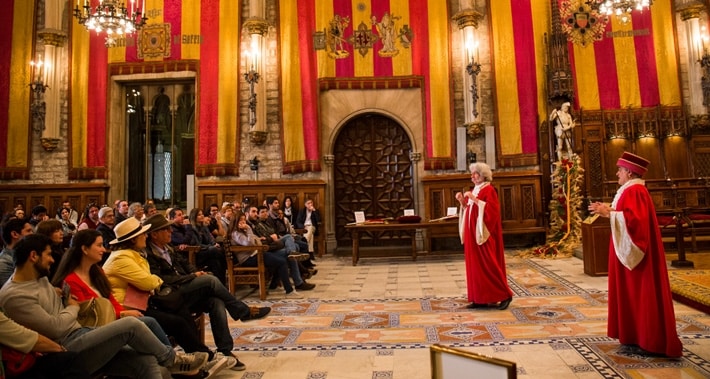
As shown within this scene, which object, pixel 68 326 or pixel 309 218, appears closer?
pixel 68 326

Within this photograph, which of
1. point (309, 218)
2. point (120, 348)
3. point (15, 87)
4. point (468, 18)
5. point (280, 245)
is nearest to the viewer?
point (120, 348)

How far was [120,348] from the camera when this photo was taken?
251cm

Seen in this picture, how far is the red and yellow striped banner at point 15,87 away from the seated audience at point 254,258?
8.44 metres

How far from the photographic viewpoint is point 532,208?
35.1ft

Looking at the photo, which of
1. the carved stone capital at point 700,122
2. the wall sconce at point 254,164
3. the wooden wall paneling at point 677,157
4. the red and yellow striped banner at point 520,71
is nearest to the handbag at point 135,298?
the wall sconce at point 254,164

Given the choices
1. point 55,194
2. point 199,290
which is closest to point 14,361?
point 199,290

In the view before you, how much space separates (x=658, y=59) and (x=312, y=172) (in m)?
8.26

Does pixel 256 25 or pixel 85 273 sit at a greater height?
pixel 256 25

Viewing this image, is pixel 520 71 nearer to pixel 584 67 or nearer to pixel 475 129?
pixel 584 67

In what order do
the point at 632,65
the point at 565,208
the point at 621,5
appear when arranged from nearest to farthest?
1. the point at 621,5
2. the point at 565,208
3. the point at 632,65

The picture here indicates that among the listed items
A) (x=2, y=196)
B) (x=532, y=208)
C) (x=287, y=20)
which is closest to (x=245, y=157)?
(x=287, y=20)

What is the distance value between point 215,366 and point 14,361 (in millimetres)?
1382

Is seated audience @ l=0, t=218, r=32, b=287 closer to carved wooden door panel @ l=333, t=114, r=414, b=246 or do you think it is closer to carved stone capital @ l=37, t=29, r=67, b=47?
carved wooden door panel @ l=333, t=114, r=414, b=246

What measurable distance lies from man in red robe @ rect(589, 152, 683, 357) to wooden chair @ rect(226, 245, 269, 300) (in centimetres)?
368
